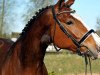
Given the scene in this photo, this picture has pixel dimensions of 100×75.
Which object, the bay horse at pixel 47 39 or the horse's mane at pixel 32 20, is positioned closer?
the bay horse at pixel 47 39

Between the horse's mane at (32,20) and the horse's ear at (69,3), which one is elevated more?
the horse's ear at (69,3)

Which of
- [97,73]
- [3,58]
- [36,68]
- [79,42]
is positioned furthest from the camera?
[97,73]

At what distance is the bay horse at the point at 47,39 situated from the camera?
16.9ft

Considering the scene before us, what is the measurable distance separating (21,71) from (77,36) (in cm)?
108

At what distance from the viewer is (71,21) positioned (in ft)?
17.2

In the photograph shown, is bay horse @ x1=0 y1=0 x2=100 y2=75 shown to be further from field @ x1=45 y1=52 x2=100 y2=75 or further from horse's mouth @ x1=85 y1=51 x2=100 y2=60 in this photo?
field @ x1=45 y1=52 x2=100 y2=75

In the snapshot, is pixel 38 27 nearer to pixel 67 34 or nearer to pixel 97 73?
pixel 67 34

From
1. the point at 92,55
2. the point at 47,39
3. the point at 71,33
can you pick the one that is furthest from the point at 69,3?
the point at 92,55

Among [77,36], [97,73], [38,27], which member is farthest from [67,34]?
[97,73]

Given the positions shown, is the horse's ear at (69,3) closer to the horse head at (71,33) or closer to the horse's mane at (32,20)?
the horse head at (71,33)

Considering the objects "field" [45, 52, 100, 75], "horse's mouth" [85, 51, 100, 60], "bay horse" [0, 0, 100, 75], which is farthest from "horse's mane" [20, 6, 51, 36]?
"field" [45, 52, 100, 75]

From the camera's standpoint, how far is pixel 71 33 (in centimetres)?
523

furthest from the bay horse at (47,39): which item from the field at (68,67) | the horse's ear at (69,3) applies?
the field at (68,67)

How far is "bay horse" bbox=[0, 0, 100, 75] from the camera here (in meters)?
5.16
